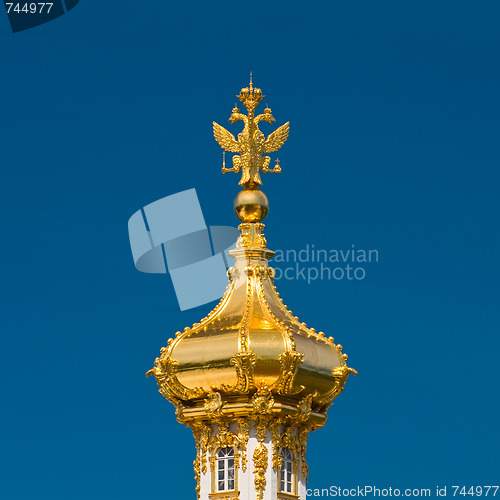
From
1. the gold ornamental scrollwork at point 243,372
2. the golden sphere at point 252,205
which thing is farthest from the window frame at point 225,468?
the golden sphere at point 252,205

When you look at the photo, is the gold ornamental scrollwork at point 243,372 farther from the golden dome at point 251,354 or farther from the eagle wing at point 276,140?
the eagle wing at point 276,140

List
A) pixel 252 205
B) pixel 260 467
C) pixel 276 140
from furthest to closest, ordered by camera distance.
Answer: pixel 276 140 < pixel 252 205 < pixel 260 467

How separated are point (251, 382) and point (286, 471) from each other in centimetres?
291

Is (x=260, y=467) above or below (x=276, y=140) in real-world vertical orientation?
below

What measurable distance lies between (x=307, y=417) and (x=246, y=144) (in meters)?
8.19

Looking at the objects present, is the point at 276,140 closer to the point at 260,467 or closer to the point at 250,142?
the point at 250,142

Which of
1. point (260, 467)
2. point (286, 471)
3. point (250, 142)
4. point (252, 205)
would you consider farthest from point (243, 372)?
point (250, 142)

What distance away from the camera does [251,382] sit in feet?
237

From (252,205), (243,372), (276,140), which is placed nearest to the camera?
(243,372)

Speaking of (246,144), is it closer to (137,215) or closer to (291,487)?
(137,215)

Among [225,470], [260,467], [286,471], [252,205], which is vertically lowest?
[260,467]

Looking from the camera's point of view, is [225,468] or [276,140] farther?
[276,140]

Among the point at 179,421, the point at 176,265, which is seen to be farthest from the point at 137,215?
the point at 179,421

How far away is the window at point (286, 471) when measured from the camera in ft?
239
